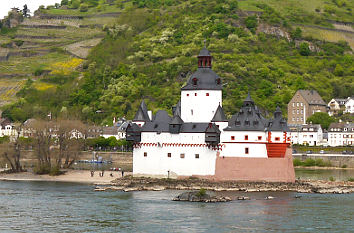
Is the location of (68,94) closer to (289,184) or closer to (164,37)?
(164,37)

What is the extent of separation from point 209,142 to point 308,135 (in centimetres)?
6134

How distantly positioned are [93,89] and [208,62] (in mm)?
92532

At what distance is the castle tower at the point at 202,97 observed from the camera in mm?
92375

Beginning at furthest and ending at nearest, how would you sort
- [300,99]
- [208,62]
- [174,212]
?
[300,99], [208,62], [174,212]

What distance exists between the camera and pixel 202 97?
92.6 metres

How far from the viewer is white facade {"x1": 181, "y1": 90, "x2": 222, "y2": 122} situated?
9231 cm

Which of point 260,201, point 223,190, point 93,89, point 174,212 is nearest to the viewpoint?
point 174,212

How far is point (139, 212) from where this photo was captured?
2808 inches

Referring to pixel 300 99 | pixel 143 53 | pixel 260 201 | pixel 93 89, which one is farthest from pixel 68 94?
pixel 260 201

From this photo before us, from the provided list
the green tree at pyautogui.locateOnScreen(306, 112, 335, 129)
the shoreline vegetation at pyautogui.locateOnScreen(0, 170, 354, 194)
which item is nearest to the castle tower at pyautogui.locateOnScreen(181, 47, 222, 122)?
the shoreline vegetation at pyautogui.locateOnScreen(0, 170, 354, 194)

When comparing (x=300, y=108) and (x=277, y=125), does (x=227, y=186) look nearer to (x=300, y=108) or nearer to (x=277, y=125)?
(x=277, y=125)

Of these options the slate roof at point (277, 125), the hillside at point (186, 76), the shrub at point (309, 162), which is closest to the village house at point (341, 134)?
the hillside at point (186, 76)

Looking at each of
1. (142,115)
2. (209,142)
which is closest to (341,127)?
(142,115)

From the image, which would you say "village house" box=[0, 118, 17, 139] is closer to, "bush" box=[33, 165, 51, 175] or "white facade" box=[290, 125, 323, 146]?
"white facade" box=[290, 125, 323, 146]
